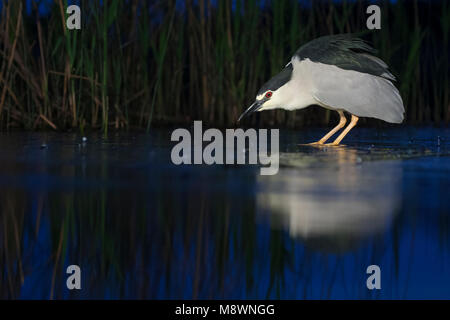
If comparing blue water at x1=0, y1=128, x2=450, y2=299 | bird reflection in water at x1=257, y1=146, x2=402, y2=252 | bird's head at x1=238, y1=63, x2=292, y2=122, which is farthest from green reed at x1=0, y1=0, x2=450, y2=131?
bird reflection in water at x1=257, y1=146, x2=402, y2=252

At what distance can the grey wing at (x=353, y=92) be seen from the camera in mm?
7523

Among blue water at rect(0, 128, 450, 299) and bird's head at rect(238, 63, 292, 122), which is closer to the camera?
blue water at rect(0, 128, 450, 299)

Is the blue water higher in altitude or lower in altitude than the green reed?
lower

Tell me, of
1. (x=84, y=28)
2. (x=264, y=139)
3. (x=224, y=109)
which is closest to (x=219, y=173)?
(x=264, y=139)

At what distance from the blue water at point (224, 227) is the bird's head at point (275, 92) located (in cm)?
111

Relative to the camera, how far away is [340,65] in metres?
7.55

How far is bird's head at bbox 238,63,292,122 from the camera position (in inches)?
309

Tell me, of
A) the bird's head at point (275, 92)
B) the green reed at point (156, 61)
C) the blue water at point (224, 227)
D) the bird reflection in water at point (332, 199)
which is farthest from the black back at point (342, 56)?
the green reed at point (156, 61)

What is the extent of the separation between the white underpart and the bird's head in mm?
139

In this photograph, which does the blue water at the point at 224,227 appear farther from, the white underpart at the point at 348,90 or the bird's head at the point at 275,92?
the bird's head at the point at 275,92

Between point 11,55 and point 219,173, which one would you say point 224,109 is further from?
point 219,173

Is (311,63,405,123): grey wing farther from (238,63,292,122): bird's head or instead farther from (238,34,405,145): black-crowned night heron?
(238,63,292,122): bird's head

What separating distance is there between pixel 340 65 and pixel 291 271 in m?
4.77

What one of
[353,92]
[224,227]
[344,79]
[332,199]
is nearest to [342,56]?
[344,79]
